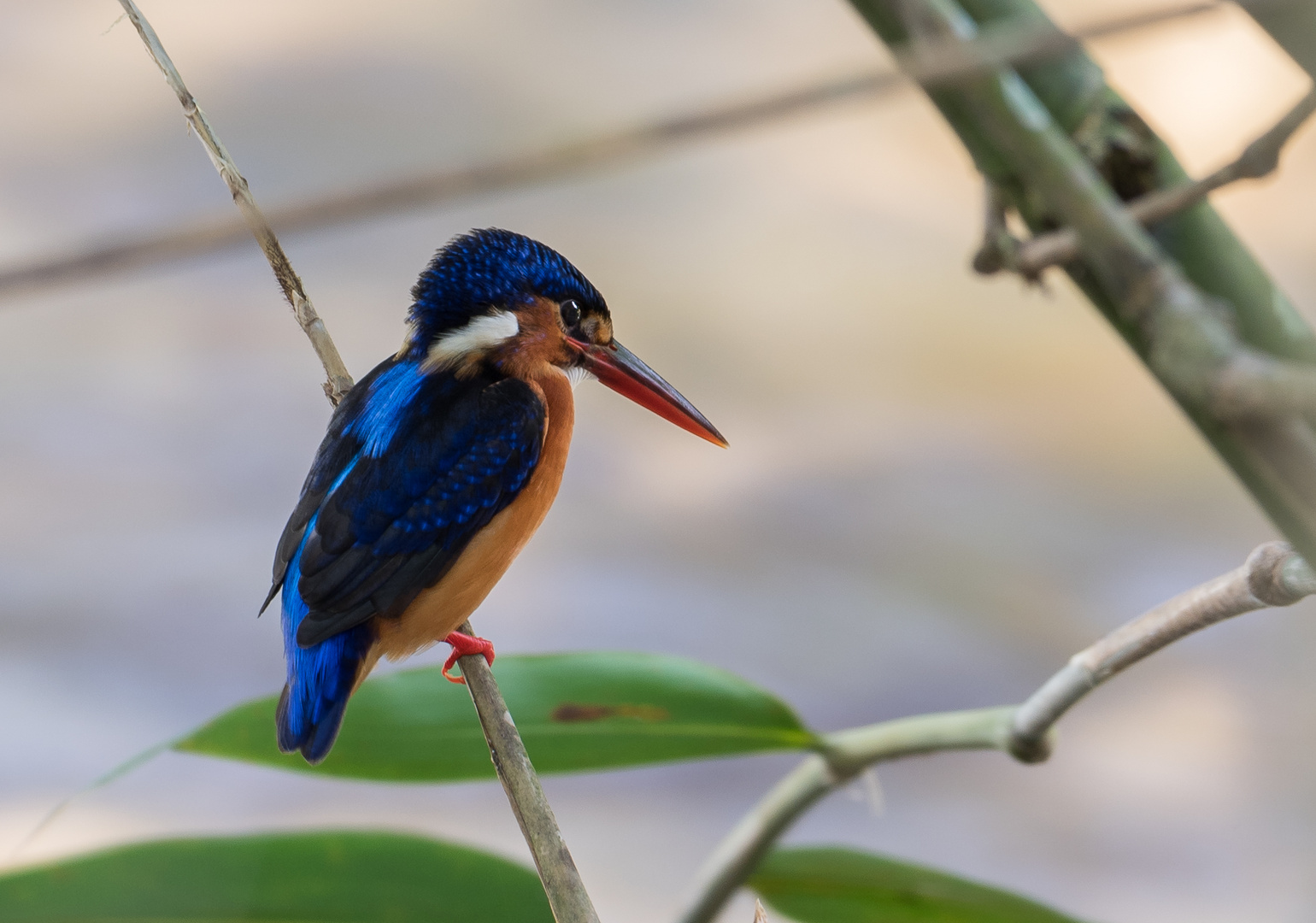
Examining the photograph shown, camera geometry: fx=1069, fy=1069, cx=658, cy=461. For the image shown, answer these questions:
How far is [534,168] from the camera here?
0.10 metres

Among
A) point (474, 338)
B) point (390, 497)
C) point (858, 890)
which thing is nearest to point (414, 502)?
point (390, 497)

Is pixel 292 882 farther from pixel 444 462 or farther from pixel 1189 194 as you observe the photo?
pixel 1189 194

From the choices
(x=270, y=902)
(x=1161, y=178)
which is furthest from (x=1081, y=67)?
(x=270, y=902)

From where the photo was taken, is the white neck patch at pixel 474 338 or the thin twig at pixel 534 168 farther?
the white neck patch at pixel 474 338

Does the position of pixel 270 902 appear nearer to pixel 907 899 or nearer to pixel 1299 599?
pixel 907 899

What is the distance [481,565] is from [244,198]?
0.80 feet

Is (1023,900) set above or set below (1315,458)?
below

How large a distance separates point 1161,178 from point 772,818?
1.05 ft

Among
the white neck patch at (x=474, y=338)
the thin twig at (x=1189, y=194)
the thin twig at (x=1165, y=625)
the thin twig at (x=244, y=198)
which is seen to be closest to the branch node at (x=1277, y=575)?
the thin twig at (x=1165, y=625)

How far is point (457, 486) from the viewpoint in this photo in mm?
562

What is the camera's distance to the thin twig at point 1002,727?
25 centimetres

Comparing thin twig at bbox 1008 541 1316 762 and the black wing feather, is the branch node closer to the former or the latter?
thin twig at bbox 1008 541 1316 762

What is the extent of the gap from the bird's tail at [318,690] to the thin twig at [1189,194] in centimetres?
38

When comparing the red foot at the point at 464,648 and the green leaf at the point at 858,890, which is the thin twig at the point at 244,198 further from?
the green leaf at the point at 858,890
